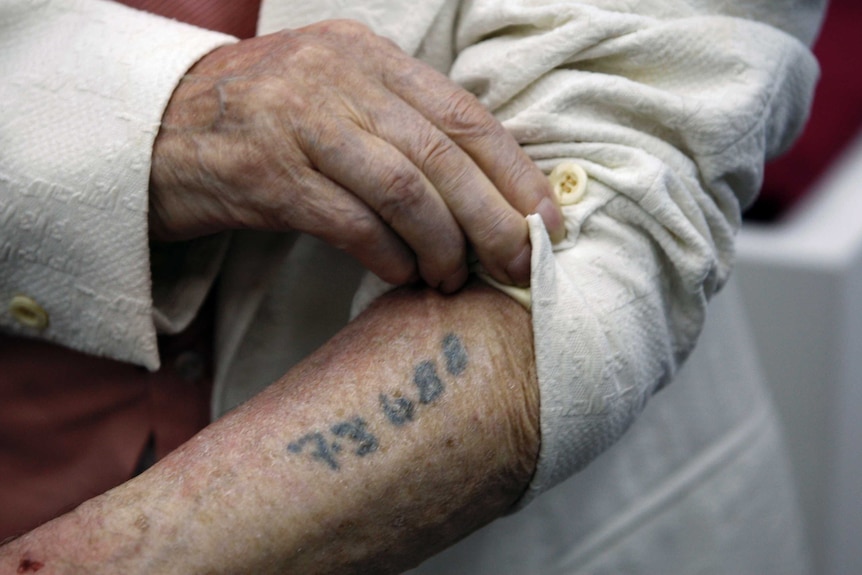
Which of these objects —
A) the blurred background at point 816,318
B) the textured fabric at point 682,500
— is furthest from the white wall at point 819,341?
the textured fabric at point 682,500

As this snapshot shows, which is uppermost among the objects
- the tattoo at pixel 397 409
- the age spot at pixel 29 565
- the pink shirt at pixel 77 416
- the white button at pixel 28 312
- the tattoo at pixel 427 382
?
the tattoo at pixel 427 382

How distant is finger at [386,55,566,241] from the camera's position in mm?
533

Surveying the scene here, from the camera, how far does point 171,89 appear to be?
1.79ft

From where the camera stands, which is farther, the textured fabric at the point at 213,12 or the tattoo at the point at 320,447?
the textured fabric at the point at 213,12

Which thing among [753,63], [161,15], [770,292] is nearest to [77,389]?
[161,15]

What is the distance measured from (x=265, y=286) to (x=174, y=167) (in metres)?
0.14

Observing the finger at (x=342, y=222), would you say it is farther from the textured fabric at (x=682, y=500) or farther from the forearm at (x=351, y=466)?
the textured fabric at (x=682, y=500)

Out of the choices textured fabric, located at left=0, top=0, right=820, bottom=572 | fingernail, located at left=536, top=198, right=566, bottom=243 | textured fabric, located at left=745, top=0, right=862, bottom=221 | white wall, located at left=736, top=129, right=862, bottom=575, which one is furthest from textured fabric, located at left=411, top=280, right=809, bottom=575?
textured fabric, located at left=745, top=0, right=862, bottom=221

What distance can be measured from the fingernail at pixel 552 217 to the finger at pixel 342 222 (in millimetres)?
95

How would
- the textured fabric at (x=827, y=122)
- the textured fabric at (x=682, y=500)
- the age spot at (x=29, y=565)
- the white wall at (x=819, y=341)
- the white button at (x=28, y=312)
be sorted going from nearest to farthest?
the age spot at (x=29, y=565) < the white button at (x=28, y=312) < the textured fabric at (x=682, y=500) < the white wall at (x=819, y=341) < the textured fabric at (x=827, y=122)

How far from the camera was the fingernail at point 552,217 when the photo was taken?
54 centimetres

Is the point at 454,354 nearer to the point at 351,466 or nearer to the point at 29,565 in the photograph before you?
the point at 351,466

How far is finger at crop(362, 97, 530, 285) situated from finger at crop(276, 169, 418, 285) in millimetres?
45

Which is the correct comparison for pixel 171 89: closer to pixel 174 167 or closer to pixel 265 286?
pixel 174 167
